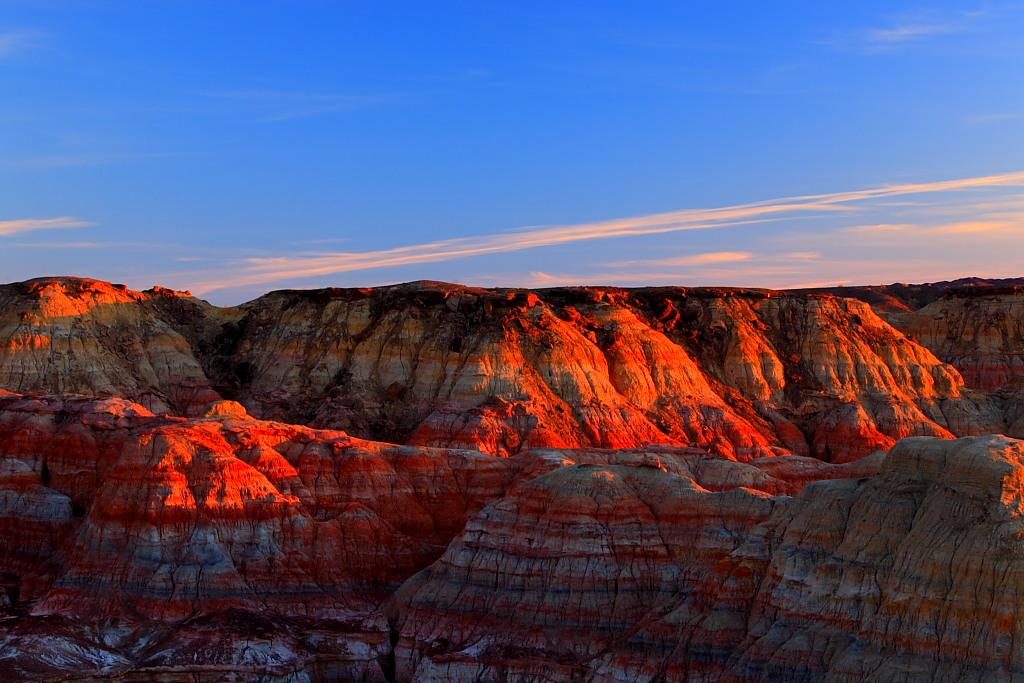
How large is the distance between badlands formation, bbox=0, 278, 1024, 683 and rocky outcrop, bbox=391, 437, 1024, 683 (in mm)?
106

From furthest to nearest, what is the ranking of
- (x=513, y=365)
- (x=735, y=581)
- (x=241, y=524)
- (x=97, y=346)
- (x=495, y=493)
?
(x=97, y=346) → (x=513, y=365) → (x=495, y=493) → (x=241, y=524) → (x=735, y=581)

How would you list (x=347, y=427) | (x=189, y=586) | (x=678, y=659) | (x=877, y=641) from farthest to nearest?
(x=347, y=427)
(x=189, y=586)
(x=678, y=659)
(x=877, y=641)

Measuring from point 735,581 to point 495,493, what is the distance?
67.2ft

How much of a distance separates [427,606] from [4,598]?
21371 millimetres

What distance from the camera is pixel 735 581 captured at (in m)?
47.0

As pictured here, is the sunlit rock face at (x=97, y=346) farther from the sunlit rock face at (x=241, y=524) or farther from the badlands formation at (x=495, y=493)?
the sunlit rock face at (x=241, y=524)

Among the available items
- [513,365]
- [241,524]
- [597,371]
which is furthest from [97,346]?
[241,524]

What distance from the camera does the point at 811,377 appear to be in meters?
106

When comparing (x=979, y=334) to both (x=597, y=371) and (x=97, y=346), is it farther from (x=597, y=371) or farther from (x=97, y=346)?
(x=97, y=346)

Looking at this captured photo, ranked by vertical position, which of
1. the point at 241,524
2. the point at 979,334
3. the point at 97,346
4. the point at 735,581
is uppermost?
the point at 97,346

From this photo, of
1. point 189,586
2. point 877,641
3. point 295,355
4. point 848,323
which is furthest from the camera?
point 848,323

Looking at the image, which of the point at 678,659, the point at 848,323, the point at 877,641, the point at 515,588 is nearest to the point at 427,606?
the point at 515,588

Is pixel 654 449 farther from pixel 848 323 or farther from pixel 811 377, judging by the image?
pixel 848 323

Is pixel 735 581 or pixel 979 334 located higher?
pixel 979 334
